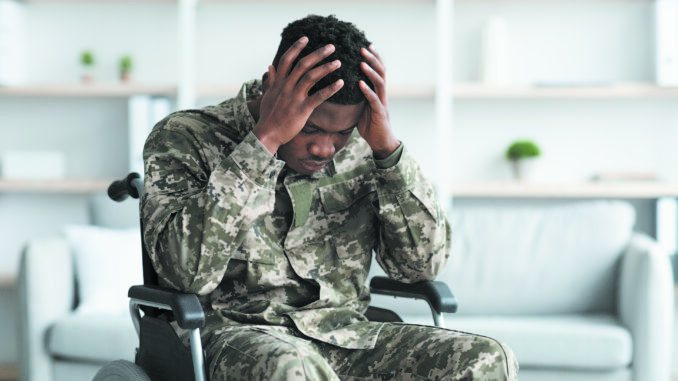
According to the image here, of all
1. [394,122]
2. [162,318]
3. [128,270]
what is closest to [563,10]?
[394,122]

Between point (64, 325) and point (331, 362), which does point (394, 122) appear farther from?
point (331, 362)

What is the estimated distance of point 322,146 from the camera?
137 centimetres

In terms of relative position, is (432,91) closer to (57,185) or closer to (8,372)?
(57,185)

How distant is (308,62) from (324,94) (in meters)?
0.06

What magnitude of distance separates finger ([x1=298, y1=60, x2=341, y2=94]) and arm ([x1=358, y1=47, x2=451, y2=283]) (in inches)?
4.0

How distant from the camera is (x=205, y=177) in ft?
4.70

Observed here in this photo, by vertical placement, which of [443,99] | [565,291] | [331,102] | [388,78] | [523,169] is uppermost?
[388,78]

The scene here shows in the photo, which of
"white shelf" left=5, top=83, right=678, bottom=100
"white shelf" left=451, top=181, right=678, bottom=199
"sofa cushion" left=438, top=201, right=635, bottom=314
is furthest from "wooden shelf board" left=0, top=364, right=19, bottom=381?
"white shelf" left=451, top=181, right=678, bottom=199

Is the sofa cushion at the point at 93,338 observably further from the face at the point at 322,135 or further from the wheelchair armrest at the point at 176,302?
the face at the point at 322,135

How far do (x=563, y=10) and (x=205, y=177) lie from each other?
8.18ft

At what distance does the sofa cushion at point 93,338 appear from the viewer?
8.27 feet

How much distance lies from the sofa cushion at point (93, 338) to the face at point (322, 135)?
1333 mm

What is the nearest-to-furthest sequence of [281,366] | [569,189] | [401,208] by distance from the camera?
[281,366] < [401,208] < [569,189]

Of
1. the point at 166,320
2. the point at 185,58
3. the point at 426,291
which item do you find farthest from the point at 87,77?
the point at 426,291
